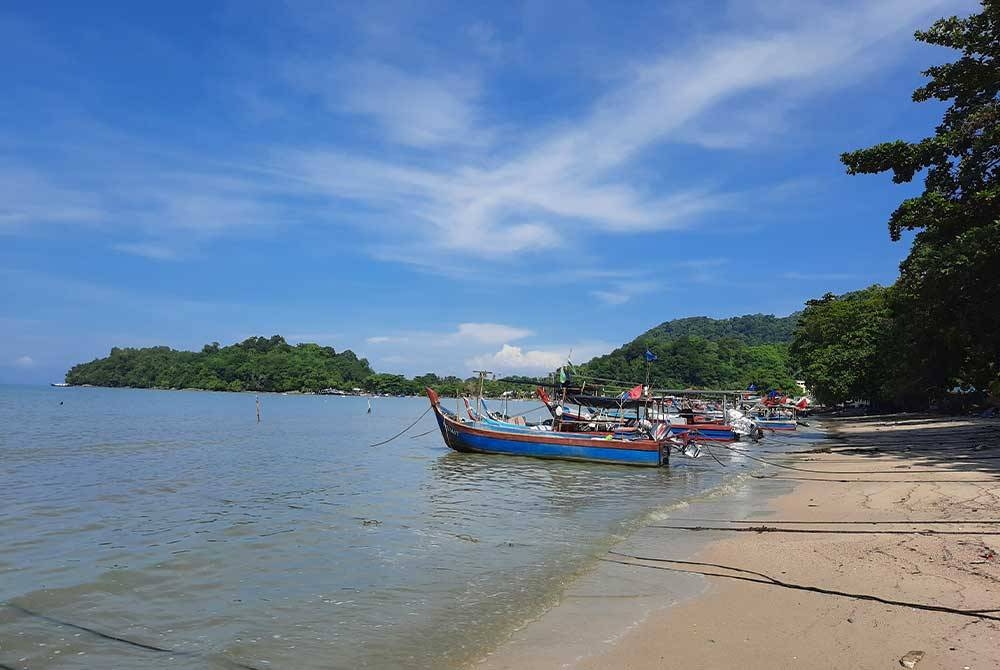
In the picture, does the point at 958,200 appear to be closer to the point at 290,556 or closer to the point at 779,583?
the point at 779,583

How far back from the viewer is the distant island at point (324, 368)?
14388 centimetres

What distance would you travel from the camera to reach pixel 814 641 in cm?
564

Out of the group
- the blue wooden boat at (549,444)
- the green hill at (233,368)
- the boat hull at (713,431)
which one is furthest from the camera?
the green hill at (233,368)

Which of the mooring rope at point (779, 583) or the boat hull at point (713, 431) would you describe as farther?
the boat hull at point (713, 431)

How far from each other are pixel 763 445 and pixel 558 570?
29.7m

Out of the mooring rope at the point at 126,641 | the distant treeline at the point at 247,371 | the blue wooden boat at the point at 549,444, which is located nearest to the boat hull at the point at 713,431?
the blue wooden boat at the point at 549,444

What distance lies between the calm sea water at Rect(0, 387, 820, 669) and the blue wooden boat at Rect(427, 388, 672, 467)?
2.17 m

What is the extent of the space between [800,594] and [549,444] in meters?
19.7

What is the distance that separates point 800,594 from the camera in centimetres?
697

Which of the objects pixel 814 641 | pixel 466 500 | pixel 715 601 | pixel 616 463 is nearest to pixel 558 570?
pixel 715 601

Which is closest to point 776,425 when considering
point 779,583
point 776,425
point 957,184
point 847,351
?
point 776,425

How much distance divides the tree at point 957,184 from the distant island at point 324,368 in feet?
323

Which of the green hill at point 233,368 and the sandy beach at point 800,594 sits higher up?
the green hill at point 233,368

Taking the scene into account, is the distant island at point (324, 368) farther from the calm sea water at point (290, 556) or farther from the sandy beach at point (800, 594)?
the sandy beach at point (800, 594)
